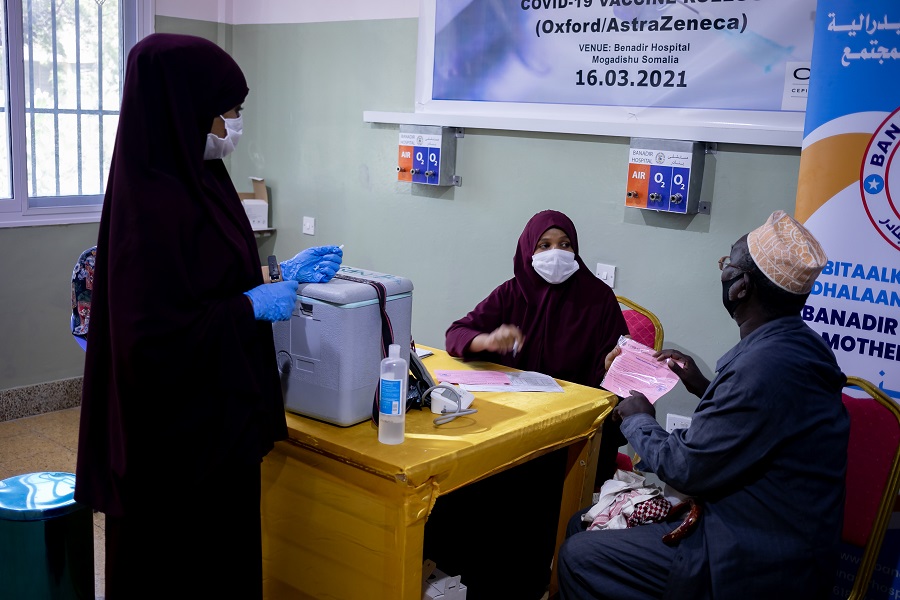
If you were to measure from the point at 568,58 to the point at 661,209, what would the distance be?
2.70ft

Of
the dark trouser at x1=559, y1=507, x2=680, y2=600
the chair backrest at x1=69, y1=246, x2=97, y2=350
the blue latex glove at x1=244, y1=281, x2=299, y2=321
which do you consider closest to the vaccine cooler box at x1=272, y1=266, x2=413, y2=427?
the blue latex glove at x1=244, y1=281, x2=299, y2=321

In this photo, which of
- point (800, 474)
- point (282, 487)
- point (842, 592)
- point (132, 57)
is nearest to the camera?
point (132, 57)

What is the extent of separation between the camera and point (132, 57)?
179 cm

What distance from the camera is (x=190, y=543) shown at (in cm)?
199

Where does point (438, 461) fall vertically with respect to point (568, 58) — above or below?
below

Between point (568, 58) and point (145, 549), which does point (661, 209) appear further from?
point (145, 549)

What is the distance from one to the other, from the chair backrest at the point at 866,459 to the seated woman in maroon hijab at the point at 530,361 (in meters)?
0.84

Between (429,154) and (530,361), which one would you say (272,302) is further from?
(429,154)

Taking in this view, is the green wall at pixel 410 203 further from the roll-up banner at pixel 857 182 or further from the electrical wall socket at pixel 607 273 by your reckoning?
the roll-up banner at pixel 857 182

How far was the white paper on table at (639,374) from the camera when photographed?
2.39m

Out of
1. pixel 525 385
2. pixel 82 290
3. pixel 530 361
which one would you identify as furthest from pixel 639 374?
pixel 82 290

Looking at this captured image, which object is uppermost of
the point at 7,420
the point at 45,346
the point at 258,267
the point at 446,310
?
the point at 258,267

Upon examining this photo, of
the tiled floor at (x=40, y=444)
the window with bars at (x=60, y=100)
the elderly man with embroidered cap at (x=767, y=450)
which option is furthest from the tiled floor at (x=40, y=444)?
the elderly man with embroidered cap at (x=767, y=450)

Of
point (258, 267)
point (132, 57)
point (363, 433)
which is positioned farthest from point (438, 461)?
point (132, 57)
